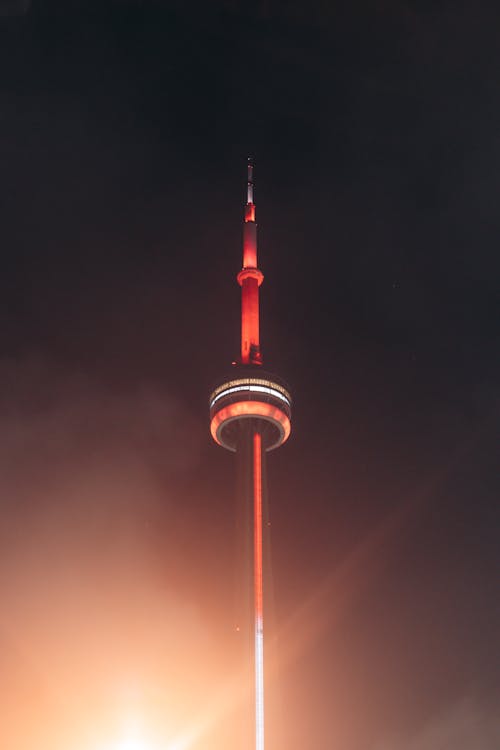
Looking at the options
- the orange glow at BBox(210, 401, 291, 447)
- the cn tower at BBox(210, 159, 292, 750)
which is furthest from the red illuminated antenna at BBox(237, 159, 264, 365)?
the orange glow at BBox(210, 401, 291, 447)

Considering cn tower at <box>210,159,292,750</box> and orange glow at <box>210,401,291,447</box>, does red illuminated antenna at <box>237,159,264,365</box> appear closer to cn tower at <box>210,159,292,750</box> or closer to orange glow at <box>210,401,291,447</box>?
cn tower at <box>210,159,292,750</box>

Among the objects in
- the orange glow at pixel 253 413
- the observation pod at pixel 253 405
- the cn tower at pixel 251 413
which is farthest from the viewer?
the orange glow at pixel 253 413

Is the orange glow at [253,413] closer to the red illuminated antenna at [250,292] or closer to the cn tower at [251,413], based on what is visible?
the cn tower at [251,413]

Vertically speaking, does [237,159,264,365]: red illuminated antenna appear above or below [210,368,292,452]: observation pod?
above

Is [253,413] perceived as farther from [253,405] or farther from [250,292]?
[250,292]

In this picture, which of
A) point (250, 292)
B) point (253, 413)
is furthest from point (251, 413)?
point (250, 292)

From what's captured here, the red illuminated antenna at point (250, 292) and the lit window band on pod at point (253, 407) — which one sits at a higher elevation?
the red illuminated antenna at point (250, 292)

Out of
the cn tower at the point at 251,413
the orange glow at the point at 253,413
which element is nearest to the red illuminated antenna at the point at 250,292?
the cn tower at the point at 251,413

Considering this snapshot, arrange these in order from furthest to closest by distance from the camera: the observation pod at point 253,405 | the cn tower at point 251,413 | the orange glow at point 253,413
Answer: the orange glow at point 253,413 → the observation pod at point 253,405 → the cn tower at point 251,413
